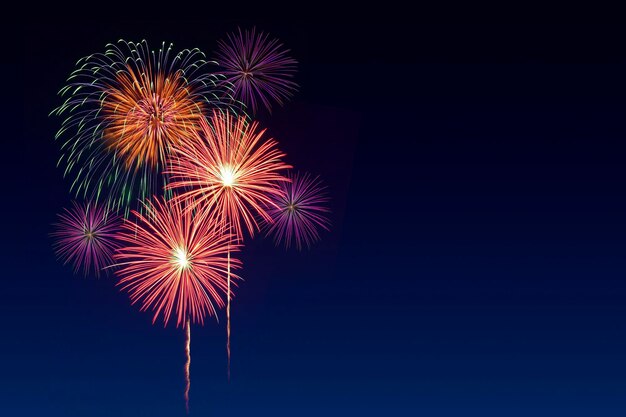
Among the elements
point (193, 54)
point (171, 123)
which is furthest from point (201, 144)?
point (193, 54)

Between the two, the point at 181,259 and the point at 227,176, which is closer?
the point at 181,259

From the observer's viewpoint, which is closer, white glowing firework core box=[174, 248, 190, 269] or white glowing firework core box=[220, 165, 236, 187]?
white glowing firework core box=[174, 248, 190, 269]

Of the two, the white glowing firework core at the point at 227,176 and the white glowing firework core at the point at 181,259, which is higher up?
the white glowing firework core at the point at 227,176

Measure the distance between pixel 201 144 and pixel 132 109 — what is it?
2.21 metres

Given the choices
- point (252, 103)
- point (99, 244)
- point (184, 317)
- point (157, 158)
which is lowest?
point (184, 317)

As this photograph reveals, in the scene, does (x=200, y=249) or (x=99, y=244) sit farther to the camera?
(x=99, y=244)

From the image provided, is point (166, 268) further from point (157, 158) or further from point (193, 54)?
point (193, 54)

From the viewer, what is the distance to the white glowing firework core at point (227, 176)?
54.7 feet

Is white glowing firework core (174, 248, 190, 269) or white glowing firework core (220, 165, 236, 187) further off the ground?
white glowing firework core (220, 165, 236, 187)

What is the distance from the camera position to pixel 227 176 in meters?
16.7

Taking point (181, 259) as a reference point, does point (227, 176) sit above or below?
above

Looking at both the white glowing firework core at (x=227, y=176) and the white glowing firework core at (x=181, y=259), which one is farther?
the white glowing firework core at (x=227, y=176)

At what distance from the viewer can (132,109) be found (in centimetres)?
1695

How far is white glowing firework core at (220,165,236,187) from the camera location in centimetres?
1667
